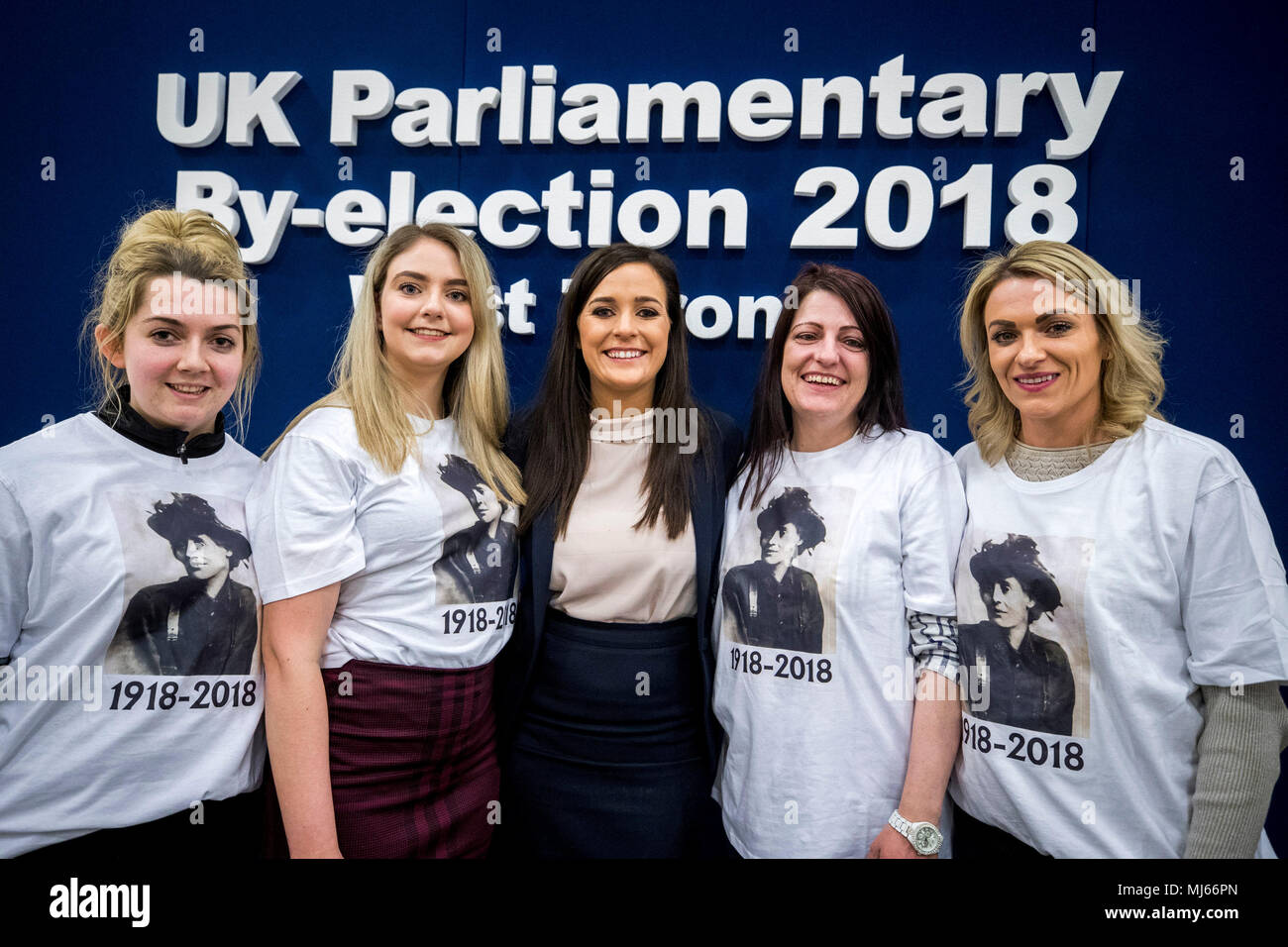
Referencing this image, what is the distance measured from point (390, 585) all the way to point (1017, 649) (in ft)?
5.00

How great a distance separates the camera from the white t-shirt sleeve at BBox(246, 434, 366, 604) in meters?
1.68

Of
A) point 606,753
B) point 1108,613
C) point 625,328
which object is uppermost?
point 625,328

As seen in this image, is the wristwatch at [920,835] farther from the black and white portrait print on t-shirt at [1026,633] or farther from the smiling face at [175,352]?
the smiling face at [175,352]

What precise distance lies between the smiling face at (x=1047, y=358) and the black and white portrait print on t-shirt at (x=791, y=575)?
498mm

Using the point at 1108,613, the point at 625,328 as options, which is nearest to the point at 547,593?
the point at 625,328

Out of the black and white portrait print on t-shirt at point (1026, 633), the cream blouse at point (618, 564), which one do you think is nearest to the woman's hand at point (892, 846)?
the black and white portrait print on t-shirt at point (1026, 633)

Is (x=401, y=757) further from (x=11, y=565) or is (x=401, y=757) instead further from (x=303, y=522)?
(x=11, y=565)

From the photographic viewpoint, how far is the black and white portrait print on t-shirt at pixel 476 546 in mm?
1869

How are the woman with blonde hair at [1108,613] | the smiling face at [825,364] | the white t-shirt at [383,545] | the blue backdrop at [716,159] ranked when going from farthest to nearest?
the blue backdrop at [716,159] → the smiling face at [825,364] → the white t-shirt at [383,545] → the woman with blonde hair at [1108,613]

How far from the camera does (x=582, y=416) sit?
2.15 meters

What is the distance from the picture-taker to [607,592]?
6.48 ft

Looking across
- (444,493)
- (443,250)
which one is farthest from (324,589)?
(443,250)

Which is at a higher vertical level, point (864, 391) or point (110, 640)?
point (864, 391)
